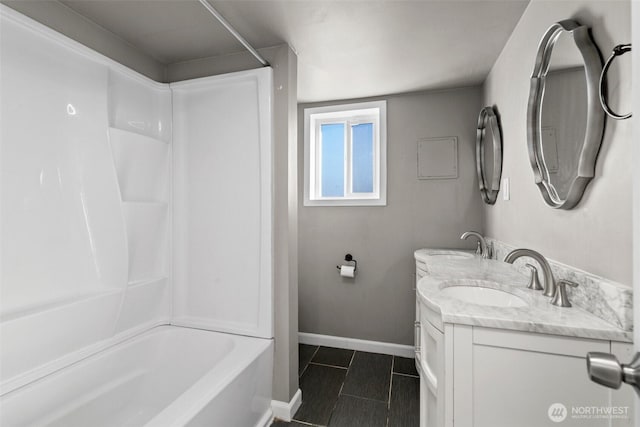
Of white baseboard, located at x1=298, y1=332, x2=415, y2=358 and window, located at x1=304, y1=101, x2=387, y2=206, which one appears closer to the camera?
white baseboard, located at x1=298, y1=332, x2=415, y2=358

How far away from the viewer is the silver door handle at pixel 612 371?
0.43 m

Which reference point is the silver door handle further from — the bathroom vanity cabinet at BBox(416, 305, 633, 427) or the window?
the window

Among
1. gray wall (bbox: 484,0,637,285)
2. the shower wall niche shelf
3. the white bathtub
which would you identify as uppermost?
gray wall (bbox: 484,0,637,285)

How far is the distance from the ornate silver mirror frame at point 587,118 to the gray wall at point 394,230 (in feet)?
3.70

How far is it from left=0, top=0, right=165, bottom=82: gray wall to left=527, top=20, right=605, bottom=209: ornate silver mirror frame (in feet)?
7.49

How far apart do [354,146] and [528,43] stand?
1557mm

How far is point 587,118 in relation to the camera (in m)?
1.02

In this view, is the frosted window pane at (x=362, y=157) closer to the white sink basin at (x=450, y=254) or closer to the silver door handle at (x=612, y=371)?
the white sink basin at (x=450, y=254)

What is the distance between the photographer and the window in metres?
2.75

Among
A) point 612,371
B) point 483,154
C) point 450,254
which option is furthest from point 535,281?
point 483,154

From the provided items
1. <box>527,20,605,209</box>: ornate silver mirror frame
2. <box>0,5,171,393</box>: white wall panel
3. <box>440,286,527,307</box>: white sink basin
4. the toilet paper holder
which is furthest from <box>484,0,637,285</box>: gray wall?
<box>0,5,171,393</box>: white wall panel

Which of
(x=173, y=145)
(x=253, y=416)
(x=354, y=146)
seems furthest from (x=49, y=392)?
(x=354, y=146)

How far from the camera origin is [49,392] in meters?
1.35

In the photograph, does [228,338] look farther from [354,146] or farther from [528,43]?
[528,43]
